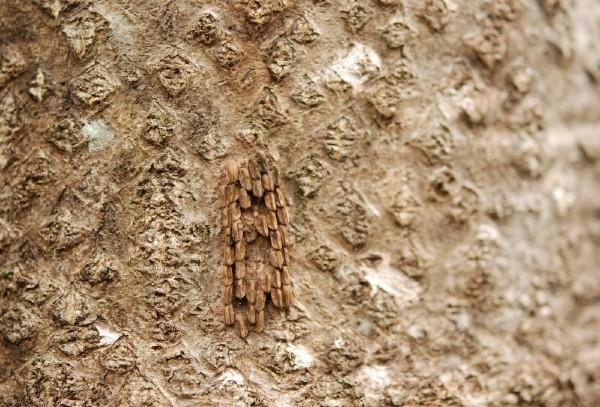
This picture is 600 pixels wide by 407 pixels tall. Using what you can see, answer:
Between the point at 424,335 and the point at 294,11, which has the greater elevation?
the point at 294,11

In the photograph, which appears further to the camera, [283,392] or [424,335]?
[424,335]

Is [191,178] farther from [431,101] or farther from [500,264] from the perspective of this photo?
[500,264]

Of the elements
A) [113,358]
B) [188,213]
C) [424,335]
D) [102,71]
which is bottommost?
[424,335]

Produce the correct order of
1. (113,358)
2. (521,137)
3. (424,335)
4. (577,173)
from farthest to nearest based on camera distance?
(577,173)
(521,137)
(424,335)
(113,358)

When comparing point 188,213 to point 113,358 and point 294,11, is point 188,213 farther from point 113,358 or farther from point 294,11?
point 294,11

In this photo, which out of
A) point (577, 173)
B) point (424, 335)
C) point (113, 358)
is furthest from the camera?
point (577, 173)

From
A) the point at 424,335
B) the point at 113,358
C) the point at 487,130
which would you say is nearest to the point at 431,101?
the point at 487,130
